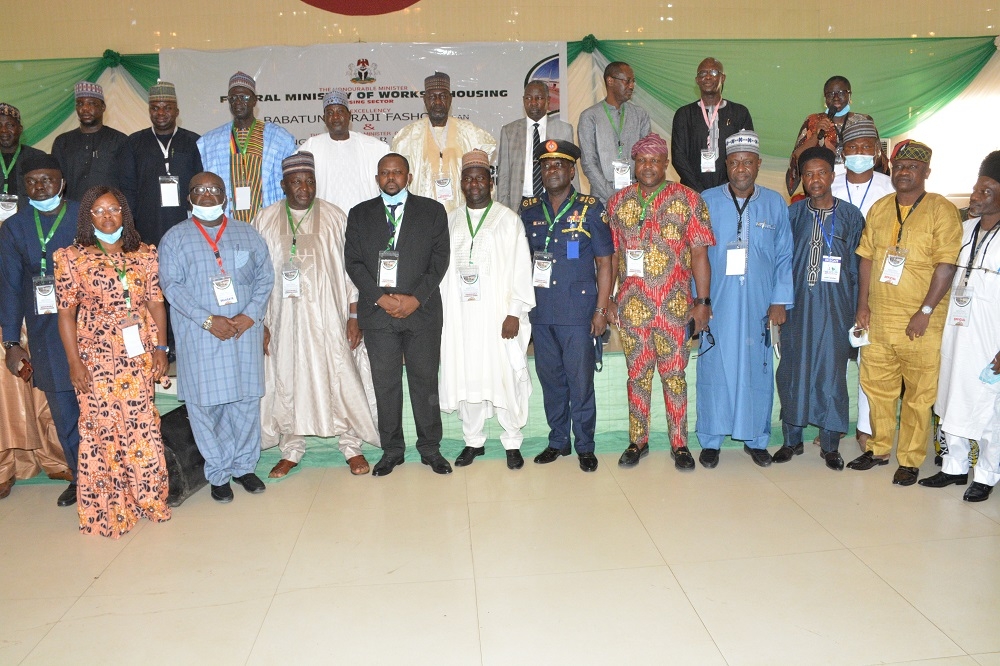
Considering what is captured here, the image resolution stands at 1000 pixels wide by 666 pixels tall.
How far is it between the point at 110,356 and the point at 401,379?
1567 mm

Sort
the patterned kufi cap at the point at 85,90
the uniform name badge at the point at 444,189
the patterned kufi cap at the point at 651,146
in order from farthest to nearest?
the uniform name badge at the point at 444,189 < the patterned kufi cap at the point at 85,90 < the patterned kufi cap at the point at 651,146

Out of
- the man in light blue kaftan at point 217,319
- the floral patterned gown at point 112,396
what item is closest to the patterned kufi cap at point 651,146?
the man in light blue kaftan at point 217,319

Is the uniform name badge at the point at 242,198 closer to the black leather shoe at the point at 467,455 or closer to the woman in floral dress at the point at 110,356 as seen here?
the woman in floral dress at the point at 110,356

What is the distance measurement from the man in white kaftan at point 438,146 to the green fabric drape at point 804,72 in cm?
302

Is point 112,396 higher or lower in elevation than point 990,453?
higher

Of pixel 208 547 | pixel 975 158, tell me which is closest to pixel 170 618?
pixel 208 547

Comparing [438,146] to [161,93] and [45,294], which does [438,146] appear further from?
[45,294]

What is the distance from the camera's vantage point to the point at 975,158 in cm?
803

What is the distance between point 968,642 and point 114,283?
4.02 metres

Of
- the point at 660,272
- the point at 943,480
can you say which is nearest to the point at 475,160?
the point at 660,272

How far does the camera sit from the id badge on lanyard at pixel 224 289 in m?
3.99

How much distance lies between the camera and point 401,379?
177 inches

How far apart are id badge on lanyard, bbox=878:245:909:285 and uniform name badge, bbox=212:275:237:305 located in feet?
11.8

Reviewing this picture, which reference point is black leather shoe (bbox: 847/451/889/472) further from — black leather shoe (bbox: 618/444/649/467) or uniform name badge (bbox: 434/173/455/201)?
uniform name badge (bbox: 434/173/455/201)
